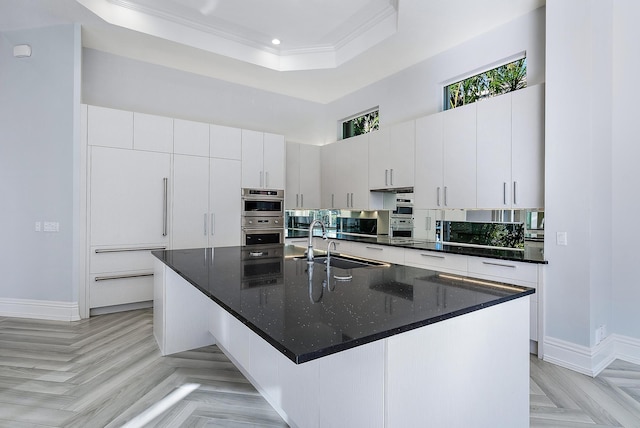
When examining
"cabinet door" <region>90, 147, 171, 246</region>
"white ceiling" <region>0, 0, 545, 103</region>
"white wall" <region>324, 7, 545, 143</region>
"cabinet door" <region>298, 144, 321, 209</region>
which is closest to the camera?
"white wall" <region>324, 7, 545, 143</region>

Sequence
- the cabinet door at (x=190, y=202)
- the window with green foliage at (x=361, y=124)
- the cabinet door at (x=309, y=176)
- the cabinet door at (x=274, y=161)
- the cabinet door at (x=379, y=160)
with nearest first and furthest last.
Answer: the cabinet door at (x=190, y=202) → the cabinet door at (x=379, y=160) → the cabinet door at (x=274, y=161) → the window with green foliage at (x=361, y=124) → the cabinet door at (x=309, y=176)

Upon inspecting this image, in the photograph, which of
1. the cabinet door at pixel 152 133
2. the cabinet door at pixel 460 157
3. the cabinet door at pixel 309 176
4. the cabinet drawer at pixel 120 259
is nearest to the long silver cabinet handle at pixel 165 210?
the cabinet drawer at pixel 120 259

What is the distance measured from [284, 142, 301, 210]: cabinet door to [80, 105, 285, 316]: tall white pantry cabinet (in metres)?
1.02

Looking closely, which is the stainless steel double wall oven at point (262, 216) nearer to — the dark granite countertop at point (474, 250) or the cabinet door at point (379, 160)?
the dark granite countertop at point (474, 250)

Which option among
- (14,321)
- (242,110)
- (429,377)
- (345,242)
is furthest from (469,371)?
(242,110)

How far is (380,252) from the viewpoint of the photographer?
4105 millimetres

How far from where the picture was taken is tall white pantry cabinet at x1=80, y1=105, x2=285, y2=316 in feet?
12.2

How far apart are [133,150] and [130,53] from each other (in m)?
1.38

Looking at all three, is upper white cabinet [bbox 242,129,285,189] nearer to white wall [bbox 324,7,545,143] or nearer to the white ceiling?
the white ceiling

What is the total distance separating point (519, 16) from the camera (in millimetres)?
3275

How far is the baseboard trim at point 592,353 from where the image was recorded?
250 centimetres

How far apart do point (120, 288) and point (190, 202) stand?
1.26 meters

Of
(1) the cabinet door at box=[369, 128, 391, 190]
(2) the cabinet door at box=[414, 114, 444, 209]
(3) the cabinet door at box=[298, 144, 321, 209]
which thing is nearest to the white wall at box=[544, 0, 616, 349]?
(2) the cabinet door at box=[414, 114, 444, 209]

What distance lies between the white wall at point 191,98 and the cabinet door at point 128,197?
957 millimetres
